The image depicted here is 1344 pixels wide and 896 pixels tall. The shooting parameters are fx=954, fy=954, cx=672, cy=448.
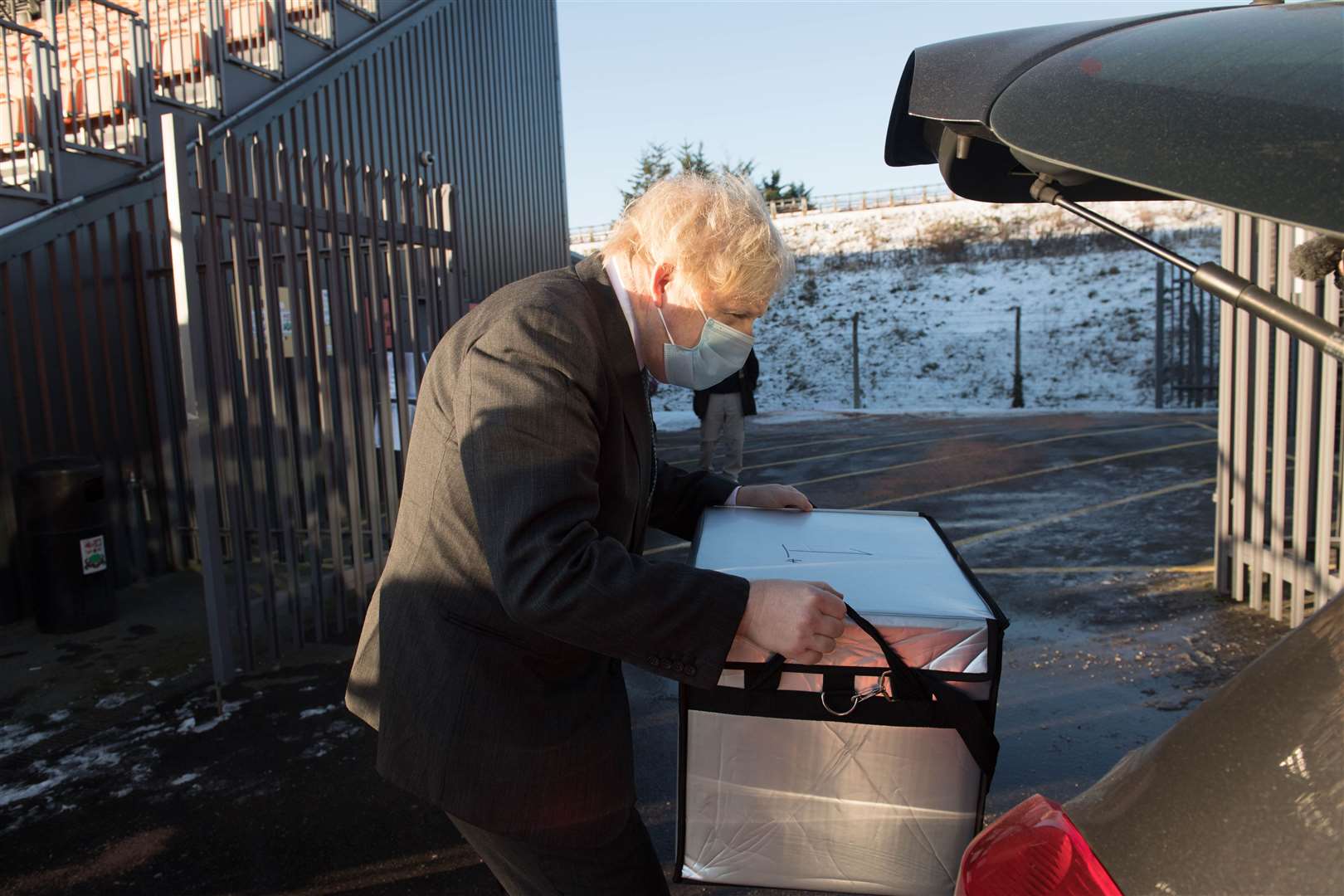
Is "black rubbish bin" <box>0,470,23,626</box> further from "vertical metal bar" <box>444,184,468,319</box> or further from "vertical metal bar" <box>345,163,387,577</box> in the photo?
"vertical metal bar" <box>444,184,468,319</box>

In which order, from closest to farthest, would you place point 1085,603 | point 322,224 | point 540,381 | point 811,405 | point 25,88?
1. point 540,381
2. point 322,224
3. point 1085,603
4. point 25,88
5. point 811,405

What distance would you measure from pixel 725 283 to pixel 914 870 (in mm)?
1040

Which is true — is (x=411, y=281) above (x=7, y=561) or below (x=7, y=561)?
above

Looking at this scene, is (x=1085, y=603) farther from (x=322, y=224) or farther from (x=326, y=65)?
(x=326, y=65)

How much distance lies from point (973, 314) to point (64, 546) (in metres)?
26.1

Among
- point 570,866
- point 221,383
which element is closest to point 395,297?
point 221,383

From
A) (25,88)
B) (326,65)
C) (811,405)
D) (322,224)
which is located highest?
(326,65)

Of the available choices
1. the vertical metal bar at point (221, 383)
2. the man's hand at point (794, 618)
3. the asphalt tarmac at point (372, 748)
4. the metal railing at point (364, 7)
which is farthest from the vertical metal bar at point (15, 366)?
the man's hand at point (794, 618)

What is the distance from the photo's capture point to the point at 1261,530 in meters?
5.15

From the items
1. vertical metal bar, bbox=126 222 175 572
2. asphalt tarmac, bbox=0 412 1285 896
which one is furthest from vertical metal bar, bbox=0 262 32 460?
asphalt tarmac, bbox=0 412 1285 896

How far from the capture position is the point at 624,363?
1.62 m

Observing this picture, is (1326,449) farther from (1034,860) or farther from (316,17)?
(316,17)

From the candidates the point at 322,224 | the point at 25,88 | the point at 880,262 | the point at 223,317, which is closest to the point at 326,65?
the point at 25,88

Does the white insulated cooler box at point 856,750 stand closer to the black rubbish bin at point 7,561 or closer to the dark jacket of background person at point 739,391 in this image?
the black rubbish bin at point 7,561
